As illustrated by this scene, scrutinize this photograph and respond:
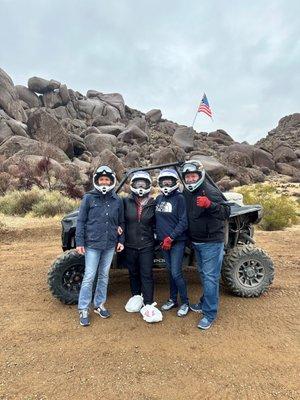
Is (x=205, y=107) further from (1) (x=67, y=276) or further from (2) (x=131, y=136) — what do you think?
(2) (x=131, y=136)

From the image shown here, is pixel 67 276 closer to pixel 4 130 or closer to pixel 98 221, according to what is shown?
pixel 98 221

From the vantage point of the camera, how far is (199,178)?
14.4ft

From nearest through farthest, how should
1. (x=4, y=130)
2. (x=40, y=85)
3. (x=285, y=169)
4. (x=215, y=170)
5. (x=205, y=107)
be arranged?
(x=205, y=107)
(x=215, y=170)
(x=4, y=130)
(x=285, y=169)
(x=40, y=85)

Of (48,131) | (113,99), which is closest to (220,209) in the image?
(48,131)

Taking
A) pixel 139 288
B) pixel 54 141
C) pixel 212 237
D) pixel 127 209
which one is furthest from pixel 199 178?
pixel 54 141

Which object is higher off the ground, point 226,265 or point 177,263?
point 177,263

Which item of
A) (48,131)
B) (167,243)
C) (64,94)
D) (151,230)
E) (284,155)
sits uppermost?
(64,94)

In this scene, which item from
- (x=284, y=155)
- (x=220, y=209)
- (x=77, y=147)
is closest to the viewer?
(x=220, y=209)

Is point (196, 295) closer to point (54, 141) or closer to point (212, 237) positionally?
point (212, 237)

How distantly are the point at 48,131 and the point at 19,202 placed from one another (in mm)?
22393

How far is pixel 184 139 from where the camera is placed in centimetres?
5297

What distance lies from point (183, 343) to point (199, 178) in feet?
6.02

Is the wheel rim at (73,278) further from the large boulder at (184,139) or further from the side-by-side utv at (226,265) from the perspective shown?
the large boulder at (184,139)

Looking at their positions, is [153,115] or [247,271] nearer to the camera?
[247,271]
